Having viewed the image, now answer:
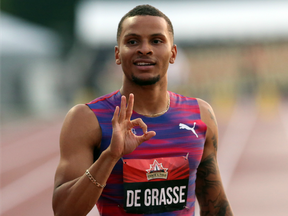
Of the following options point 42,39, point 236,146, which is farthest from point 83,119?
point 42,39

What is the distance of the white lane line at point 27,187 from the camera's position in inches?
325

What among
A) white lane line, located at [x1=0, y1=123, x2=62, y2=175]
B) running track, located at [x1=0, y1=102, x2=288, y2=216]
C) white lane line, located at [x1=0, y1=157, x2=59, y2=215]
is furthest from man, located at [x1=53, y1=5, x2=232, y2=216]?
white lane line, located at [x1=0, y1=123, x2=62, y2=175]

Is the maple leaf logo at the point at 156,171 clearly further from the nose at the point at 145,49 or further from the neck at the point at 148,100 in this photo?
the nose at the point at 145,49

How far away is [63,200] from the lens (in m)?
2.04

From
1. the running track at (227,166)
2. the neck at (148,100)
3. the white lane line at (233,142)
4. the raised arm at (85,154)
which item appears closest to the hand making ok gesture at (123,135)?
the raised arm at (85,154)

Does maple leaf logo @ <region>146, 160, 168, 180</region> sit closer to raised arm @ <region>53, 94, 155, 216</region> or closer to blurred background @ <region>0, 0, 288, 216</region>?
raised arm @ <region>53, 94, 155, 216</region>

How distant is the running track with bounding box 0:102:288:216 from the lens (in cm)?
801

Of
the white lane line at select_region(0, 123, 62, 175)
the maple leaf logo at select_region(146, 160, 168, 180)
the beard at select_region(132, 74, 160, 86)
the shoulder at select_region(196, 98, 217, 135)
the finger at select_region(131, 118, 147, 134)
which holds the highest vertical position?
the beard at select_region(132, 74, 160, 86)

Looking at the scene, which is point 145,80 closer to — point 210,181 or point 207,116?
point 207,116

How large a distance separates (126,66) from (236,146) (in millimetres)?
12006

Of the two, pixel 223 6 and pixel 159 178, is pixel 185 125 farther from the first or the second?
pixel 223 6

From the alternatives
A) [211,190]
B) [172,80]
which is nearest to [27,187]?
[211,190]

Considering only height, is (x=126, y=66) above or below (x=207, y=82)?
above

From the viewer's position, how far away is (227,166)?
10883mm
